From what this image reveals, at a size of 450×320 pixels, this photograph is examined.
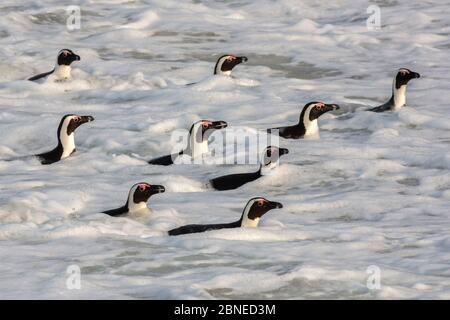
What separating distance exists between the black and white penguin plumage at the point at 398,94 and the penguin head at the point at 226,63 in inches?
110

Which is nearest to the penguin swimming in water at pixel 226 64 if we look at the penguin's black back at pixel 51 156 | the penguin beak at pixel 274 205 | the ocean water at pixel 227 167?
the ocean water at pixel 227 167

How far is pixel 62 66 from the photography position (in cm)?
2028

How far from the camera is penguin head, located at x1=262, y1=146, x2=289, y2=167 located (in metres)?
14.8

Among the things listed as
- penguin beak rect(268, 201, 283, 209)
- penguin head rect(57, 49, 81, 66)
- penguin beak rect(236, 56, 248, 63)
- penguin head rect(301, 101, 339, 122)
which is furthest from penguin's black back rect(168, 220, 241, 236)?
penguin head rect(57, 49, 81, 66)

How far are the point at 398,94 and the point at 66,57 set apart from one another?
17.3 ft

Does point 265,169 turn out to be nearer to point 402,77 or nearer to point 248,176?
point 248,176

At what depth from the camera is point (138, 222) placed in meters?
12.9

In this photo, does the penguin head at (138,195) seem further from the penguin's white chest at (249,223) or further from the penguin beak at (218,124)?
the penguin beak at (218,124)

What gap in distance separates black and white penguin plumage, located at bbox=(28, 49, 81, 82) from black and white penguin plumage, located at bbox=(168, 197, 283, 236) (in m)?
8.17

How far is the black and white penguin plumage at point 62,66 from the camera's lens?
66.3ft

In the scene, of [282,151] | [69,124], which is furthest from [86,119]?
[282,151]

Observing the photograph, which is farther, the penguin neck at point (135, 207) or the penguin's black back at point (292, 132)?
the penguin's black back at point (292, 132)
